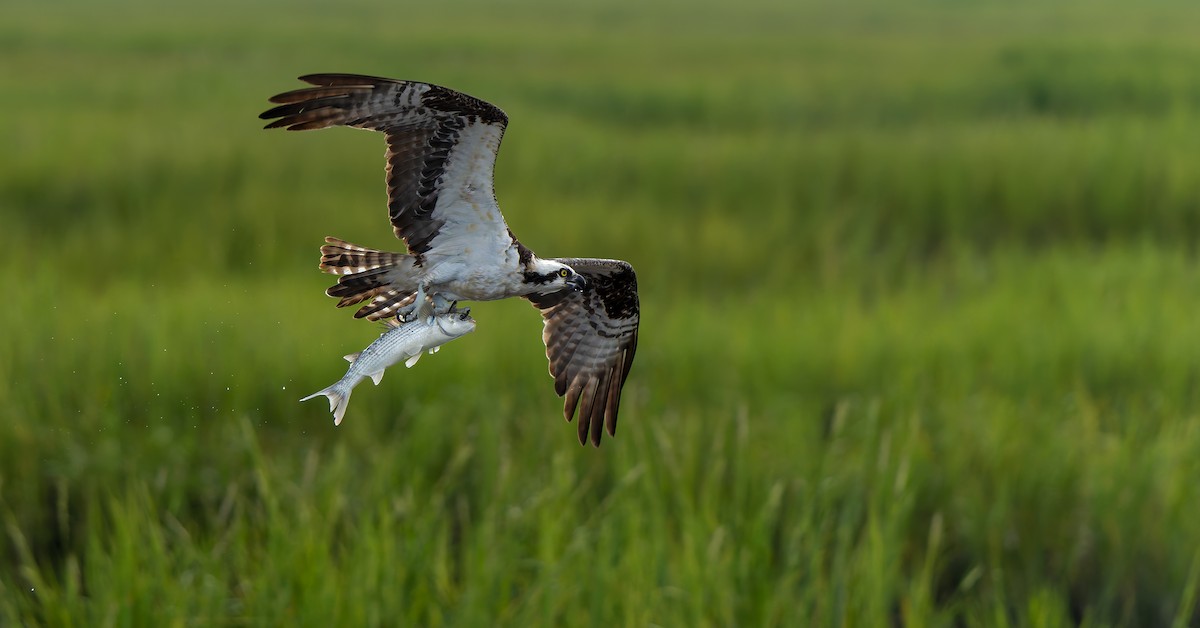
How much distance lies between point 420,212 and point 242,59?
50.7 ft

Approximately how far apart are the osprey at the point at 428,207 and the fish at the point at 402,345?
0.09 m

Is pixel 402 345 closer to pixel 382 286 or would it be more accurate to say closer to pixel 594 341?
pixel 382 286

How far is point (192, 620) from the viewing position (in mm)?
4117

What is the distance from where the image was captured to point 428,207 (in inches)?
87.8

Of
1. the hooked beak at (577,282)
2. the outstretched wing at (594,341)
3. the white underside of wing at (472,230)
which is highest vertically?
the white underside of wing at (472,230)

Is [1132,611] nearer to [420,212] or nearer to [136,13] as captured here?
[420,212]

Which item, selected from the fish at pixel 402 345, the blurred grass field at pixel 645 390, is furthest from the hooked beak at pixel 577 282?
the blurred grass field at pixel 645 390

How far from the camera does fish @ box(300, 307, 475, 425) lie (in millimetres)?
1735

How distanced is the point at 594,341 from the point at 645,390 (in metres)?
3.30

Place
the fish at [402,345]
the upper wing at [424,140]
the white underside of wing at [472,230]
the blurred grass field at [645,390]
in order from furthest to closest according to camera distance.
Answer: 1. the blurred grass field at [645,390]
2. the upper wing at [424,140]
3. the white underside of wing at [472,230]
4. the fish at [402,345]

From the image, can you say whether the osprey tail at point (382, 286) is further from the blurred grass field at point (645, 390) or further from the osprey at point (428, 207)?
the blurred grass field at point (645, 390)

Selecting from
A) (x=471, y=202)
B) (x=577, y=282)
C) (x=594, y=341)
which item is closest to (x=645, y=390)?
(x=594, y=341)

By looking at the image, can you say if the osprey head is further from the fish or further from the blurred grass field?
the blurred grass field

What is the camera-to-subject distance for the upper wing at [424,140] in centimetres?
216
